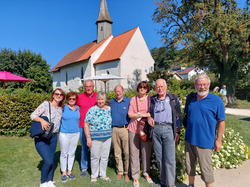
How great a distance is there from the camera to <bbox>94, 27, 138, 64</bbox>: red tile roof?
21250 mm

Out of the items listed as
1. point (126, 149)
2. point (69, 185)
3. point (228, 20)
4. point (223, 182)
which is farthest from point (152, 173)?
point (228, 20)

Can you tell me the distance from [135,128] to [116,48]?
20.7 meters

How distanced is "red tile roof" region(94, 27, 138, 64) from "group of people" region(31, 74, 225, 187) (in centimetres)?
1763

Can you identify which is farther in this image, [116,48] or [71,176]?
[116,48]

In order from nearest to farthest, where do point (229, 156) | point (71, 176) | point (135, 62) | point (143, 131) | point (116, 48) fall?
point (143, 131) → point (71, 176) → point (229, 156) → point (135, 62) → point (116, 48)

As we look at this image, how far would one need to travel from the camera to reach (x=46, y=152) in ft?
9.78

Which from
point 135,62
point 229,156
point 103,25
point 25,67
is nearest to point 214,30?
point 135,62

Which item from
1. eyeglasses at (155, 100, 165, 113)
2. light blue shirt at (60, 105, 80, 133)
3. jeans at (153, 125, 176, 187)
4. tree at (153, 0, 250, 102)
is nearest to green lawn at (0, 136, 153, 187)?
jeans at (153, 125, 176, 187)

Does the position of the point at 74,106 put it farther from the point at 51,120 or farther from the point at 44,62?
the point at 44,62

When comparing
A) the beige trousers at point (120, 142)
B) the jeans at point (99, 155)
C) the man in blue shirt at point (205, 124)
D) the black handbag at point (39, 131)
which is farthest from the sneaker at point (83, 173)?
the man in blue shirt at point (205, 124)

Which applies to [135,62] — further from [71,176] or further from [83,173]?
[71,176]

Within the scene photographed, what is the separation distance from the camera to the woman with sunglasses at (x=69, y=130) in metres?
3.29

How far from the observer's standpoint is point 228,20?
13555 millimetres

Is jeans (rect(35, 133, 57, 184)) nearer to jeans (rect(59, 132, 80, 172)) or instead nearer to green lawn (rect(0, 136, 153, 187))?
jeans (rect(59, 132, 80, 172))
